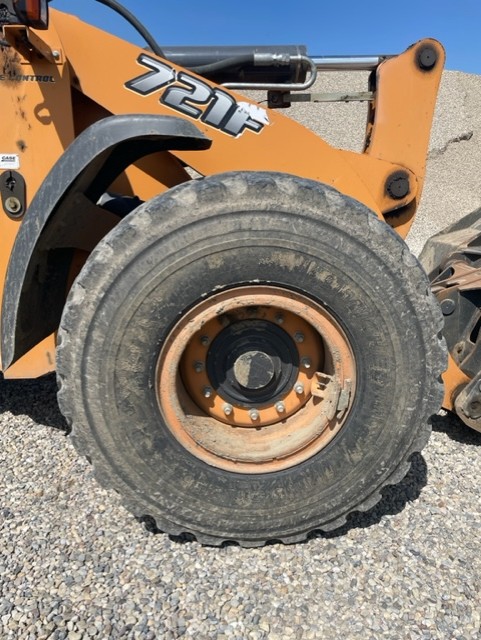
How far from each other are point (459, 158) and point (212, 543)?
15.4 m

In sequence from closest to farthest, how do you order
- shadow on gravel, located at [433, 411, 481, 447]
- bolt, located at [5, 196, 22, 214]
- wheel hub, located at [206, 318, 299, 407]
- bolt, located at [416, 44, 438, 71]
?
wheel hub, located at [206, 318, 299, 407] → bolt, located at [5, 196, 22, 214] → bolt, located at [416, 44, 438, 71] → shadow on gravel, located at [433, 411, 481, 447]

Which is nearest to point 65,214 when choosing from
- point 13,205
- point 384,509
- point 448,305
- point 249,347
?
point 13,205

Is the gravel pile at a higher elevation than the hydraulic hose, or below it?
below

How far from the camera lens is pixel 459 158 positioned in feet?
49.3

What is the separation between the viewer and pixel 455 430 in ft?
9.85

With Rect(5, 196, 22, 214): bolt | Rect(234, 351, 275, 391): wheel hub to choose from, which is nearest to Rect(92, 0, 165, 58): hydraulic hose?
Rect(5, 196, 22, 214): bolt

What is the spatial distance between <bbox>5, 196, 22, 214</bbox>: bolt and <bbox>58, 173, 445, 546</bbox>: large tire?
80 cm

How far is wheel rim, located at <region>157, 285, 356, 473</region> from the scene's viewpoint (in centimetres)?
196

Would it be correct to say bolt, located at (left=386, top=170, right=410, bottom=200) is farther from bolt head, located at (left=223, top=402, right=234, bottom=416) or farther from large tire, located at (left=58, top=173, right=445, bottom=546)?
bolt head, located at (left=223, top=402, right=234, bottom=416)

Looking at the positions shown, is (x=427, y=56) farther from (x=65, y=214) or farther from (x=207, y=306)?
(x=65, y=214)

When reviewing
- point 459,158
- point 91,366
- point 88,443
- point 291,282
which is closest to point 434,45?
point 291,282

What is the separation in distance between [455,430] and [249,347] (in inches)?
Result: 61.2

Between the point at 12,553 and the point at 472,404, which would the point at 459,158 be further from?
the point at 12,553

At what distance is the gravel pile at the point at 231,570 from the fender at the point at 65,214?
0.71m
